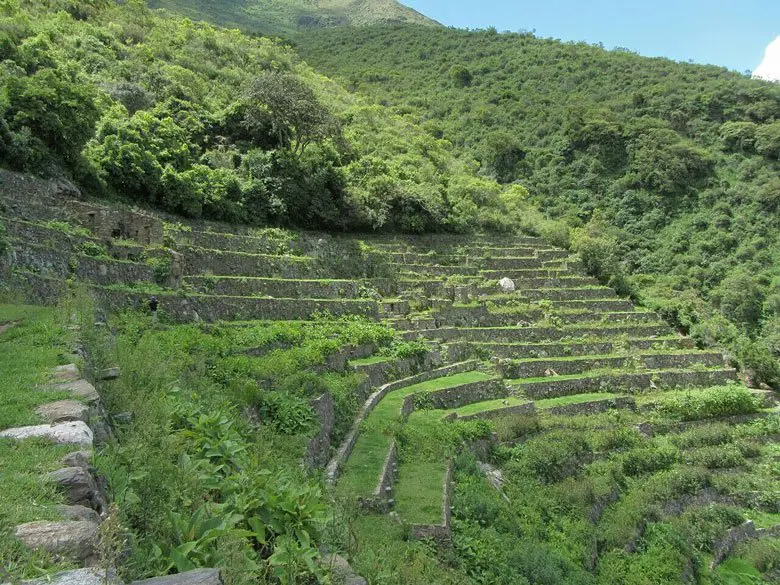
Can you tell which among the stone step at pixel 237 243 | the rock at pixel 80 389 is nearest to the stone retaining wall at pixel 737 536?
the rock at pixel 80 389

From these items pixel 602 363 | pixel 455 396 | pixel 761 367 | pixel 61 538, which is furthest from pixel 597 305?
pixel 61 538

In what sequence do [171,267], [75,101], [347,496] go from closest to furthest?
[347,496], [171,267], [75,101]

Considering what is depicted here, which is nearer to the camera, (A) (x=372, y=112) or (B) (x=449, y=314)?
(B) (x=449, y=314)

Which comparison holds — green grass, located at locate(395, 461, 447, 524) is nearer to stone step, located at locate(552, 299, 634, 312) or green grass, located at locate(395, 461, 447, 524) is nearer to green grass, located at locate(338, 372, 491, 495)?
green grass, located at locate(338, 372, 491, 495)

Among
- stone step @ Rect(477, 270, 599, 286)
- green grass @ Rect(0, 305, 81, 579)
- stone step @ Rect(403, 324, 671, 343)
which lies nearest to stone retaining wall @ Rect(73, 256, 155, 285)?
green grass @ Rect(0, 305, 81, 579)

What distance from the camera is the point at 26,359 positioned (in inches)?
285

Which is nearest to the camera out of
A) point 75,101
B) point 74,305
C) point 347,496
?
point 347,496

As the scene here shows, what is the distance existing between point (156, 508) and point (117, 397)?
2638 millimetres

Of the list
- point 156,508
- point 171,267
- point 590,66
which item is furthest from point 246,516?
point 590,66

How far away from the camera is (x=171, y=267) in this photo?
1689cm

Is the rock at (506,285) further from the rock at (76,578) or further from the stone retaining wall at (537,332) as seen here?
the rock at (76,578)

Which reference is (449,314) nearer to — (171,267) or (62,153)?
(171,267)

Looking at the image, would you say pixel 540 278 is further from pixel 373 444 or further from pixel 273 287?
pixel 373 444

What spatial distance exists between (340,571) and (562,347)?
23.0 m
